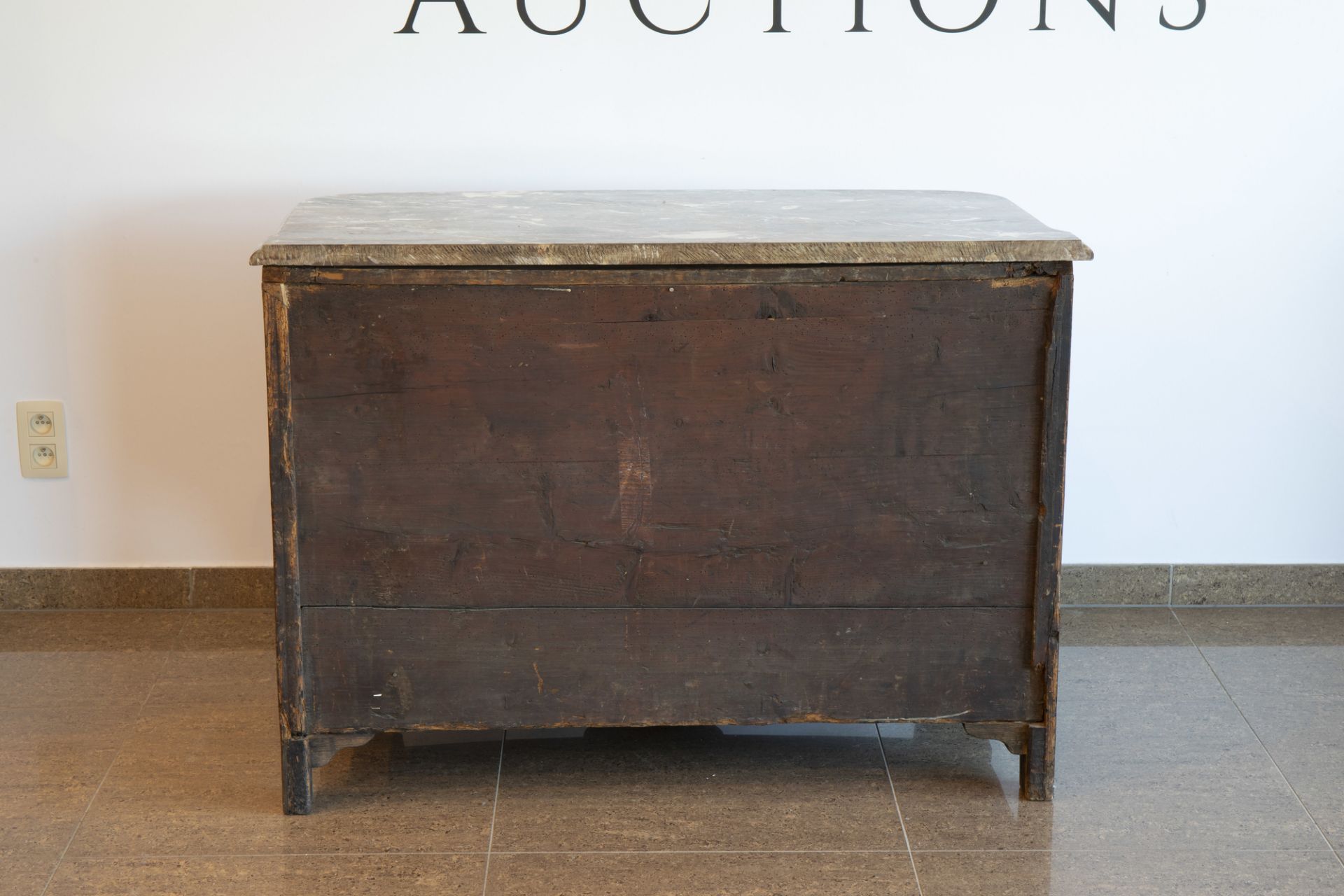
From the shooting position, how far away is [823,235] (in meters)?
1.69

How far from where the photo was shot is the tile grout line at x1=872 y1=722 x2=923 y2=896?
1676 millimetres

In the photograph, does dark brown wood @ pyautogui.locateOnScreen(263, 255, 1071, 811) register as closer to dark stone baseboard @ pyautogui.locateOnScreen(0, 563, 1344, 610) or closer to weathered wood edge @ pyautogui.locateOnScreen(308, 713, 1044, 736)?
weathered wood edge @ pyautogui.locateOnScreen(308, 713, 1044, 736)

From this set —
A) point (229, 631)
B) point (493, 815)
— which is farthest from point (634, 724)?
point (229, 631)

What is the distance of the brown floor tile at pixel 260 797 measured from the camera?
5.71ft

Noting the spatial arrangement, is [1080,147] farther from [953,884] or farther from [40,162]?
[40,162]

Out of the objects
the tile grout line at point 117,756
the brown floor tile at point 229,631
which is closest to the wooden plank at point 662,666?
the tile grout line at point 117,756

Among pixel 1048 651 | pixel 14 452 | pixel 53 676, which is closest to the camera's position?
pixel 1048 651

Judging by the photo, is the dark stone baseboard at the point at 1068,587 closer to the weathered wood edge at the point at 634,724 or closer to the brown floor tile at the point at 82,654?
the brown floor tile at the point at 82,654

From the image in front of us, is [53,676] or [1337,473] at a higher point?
[1337,473]

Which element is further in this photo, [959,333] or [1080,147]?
[1080,147]

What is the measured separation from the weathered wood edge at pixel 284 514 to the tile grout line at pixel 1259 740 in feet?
4.37

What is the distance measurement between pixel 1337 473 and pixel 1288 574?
0.20 metres

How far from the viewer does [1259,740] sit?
200cm

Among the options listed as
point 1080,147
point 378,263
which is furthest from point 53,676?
point 1080,147
